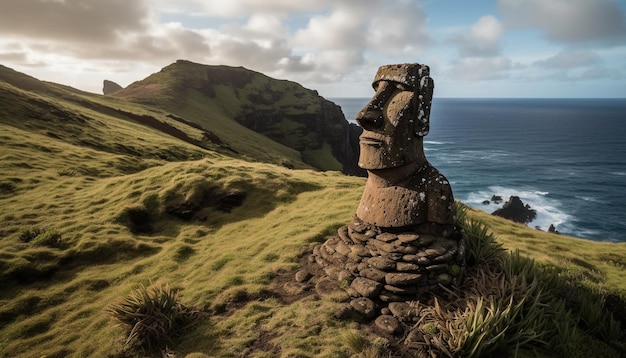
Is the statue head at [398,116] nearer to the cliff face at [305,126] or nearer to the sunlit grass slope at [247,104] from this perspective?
the sunlit grass slope at [247,104]

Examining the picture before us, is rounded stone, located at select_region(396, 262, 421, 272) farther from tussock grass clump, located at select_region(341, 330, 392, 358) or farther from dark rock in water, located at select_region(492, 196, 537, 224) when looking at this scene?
dark rock in water, located at select_region(492, 196, 537, 224)

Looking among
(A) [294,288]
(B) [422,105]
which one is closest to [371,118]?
(B) [422,105]

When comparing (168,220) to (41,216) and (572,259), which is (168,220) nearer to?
(41,216)

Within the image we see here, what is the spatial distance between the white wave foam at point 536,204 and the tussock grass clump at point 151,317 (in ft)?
234

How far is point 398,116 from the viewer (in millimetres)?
9859

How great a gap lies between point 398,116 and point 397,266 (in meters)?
4.31

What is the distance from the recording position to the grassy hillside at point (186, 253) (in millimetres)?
9547

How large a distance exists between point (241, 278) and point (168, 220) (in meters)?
9.10

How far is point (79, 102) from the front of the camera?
58.4 meters

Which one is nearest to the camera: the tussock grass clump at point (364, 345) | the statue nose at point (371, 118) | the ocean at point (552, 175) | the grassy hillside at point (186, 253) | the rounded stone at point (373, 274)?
the tussock grass clump at point (364, 345)

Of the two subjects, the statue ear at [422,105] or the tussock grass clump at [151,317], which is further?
the statue ear at [422,105]

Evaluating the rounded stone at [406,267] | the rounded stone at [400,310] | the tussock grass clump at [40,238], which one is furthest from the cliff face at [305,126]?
the rounded stone at [400,310]

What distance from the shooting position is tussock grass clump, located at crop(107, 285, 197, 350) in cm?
948

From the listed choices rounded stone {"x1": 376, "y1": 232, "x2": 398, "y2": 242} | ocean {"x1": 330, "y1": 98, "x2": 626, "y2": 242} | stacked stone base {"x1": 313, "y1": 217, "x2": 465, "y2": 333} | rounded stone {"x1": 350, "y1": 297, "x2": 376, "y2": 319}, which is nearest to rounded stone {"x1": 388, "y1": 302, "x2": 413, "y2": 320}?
stacked stone base {"x1": 313, "y1": 217, "x2": 465, "y2": 333}
